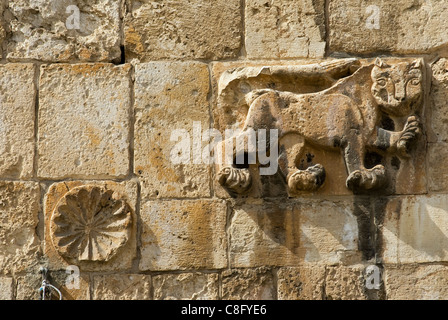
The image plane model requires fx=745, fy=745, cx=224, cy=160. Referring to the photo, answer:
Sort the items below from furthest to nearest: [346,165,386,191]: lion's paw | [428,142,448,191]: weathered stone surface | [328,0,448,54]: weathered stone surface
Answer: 1. [328,0,448,54]: weathered stone surface
2. [428,142,448,191]: weathered stone surface
3. [346,165,386,191]: lion's paw

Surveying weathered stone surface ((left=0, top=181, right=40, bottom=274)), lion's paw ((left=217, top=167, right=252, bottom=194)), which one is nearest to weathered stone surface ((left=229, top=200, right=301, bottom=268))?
lion's paw ((left=217, top=167, right=252, bottom=194))

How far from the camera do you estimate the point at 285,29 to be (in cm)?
491

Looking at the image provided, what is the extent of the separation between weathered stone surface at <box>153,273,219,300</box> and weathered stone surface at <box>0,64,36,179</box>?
1.10m

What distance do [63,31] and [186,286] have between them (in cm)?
187

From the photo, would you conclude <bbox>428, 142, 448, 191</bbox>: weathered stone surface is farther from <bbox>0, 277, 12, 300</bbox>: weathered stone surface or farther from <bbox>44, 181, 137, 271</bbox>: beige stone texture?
<bbox>0, 277, 12, 300</bbox>: weathered stone surface

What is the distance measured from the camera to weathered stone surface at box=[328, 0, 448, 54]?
4871 millimetres

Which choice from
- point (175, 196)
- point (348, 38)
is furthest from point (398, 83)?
point (175, 196)

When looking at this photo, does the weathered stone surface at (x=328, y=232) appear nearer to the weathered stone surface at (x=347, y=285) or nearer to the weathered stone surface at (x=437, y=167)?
the weathered stone surface at (x=347, y=285)

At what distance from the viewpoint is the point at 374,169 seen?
4.63m

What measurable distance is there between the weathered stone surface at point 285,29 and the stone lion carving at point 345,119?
0.30 m

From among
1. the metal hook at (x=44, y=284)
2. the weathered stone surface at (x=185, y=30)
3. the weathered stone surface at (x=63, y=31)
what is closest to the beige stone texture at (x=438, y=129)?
the weathered stone surface at (x=185, y=30)

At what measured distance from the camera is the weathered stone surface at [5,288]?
468 centimetres

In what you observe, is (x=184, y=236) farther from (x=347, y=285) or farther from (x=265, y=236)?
(x=347, y=285)

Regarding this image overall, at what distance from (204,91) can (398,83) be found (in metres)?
1.24
